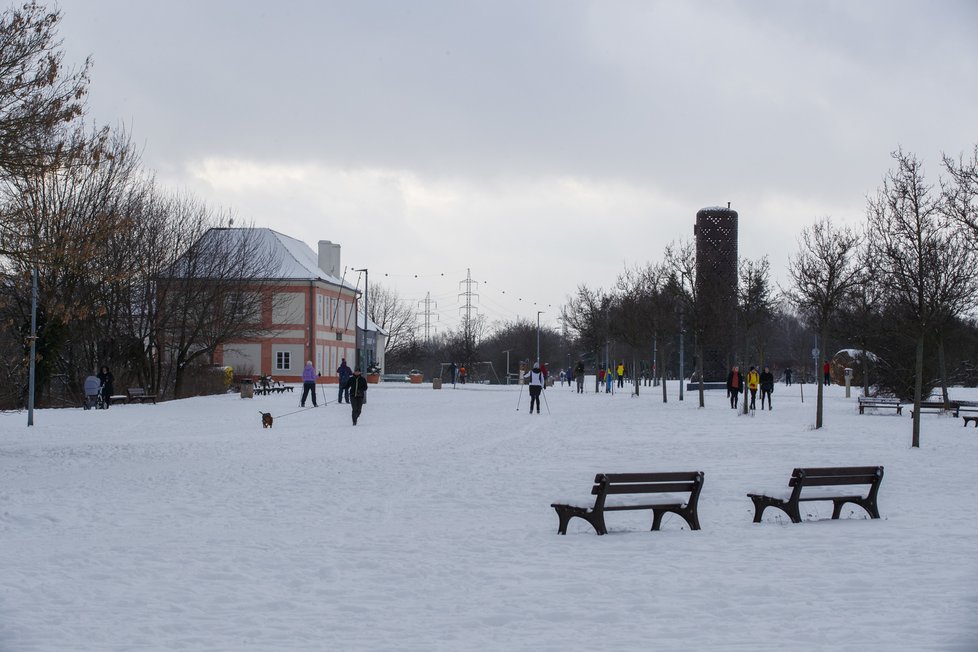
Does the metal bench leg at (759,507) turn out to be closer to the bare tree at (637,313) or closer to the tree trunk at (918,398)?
the tree trunk at (918,398)

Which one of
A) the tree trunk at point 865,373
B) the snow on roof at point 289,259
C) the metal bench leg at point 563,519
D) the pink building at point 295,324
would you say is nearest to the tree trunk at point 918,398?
the metal bench leg at point 563,519

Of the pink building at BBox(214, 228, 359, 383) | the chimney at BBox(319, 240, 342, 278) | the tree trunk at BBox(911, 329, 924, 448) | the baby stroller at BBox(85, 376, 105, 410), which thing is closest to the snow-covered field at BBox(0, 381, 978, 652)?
the tree trunk at BBox(911, 329, 924, 448)

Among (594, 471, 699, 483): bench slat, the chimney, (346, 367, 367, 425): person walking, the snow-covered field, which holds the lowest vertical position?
the snow-covered field

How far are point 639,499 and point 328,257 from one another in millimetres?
68255

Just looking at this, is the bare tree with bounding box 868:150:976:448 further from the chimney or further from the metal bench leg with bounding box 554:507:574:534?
the chimney

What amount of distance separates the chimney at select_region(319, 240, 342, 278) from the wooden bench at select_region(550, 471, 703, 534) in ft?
222

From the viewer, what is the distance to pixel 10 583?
Answer: 827 centimetres

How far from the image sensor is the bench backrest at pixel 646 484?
1084 cm

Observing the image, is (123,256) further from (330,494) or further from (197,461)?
(330,494)

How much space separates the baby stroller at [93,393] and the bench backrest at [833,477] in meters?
26.7

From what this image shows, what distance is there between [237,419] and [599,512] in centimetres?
2117

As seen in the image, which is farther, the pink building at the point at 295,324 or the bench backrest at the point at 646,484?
the pink building at the point at 295,324

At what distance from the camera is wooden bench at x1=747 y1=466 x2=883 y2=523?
1159 centimetres

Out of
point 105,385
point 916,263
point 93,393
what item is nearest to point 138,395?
point 105,385
